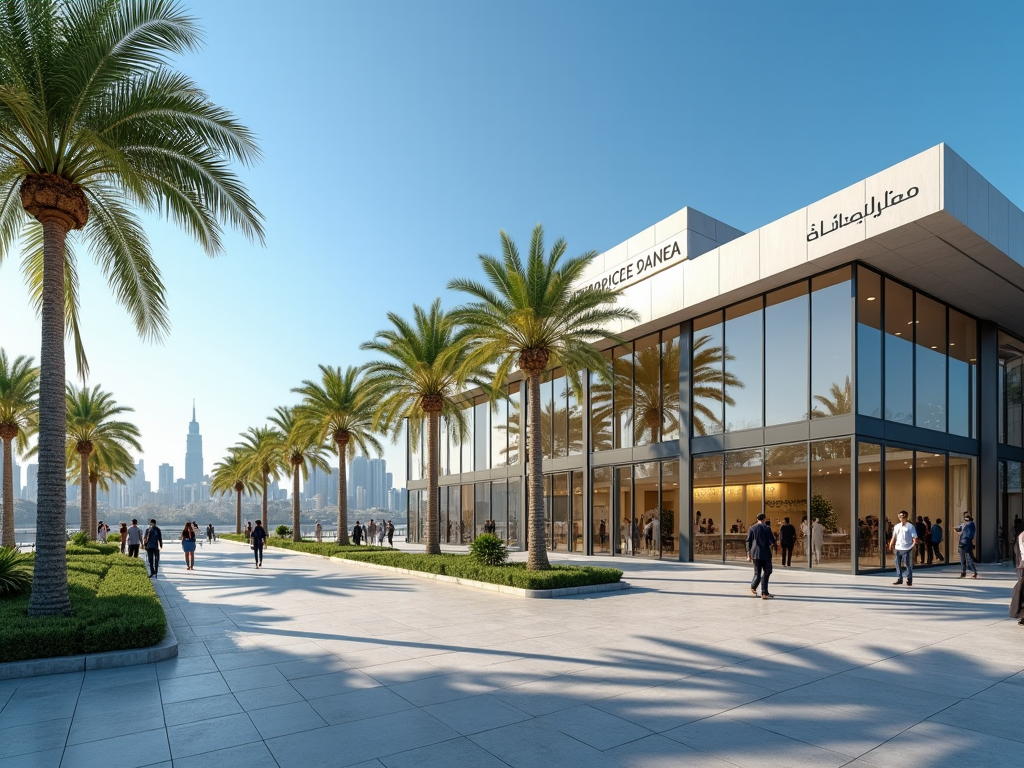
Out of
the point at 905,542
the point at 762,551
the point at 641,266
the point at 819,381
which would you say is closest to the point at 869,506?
the point at 905,542

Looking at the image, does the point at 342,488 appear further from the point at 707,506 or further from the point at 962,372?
the point at 962,372

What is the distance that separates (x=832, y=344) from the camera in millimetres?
19703

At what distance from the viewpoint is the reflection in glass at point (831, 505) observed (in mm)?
19109

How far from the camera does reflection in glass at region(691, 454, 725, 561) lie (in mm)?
22781

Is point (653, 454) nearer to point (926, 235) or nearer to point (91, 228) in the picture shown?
point (926, 235)

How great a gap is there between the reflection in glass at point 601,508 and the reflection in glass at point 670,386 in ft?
12.6

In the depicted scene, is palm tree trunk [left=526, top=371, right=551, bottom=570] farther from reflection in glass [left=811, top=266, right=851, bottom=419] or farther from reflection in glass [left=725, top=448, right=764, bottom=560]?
reflection in glass [left=811, top=266, right=851, bottom=419]

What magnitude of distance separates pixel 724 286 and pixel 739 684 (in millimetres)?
16274

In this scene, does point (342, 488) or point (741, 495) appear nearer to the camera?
point (741, 495)

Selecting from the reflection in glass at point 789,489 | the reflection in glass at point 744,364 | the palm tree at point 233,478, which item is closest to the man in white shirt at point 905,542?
the reflection in glass at point 789,489

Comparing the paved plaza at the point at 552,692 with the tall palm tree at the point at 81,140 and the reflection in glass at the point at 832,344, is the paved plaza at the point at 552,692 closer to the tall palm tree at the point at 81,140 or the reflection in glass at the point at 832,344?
the tall palm tree at the point at 81,140

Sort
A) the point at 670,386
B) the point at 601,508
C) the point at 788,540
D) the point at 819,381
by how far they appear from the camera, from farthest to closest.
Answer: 1. the point at 601,508
2. the point at 670,386
3. the point at 788,540
4. the point at 819,381

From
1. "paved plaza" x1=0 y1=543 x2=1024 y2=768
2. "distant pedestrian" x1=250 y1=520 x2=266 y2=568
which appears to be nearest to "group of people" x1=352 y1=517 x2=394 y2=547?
"distant pedestrian" x1=250 y1=520 x2=266 y2=568

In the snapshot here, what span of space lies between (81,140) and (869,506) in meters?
20.9
